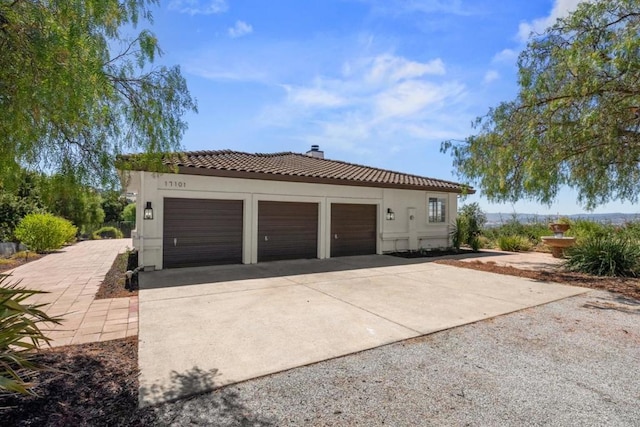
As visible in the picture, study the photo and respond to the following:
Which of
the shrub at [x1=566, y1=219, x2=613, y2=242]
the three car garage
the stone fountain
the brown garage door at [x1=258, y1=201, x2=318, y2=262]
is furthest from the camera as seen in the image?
the shrub at [x1=566, y1=219, x2=613, y2=242]

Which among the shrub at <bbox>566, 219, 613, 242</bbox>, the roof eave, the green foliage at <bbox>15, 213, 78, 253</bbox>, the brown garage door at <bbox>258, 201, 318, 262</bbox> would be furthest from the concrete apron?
the green foliage at <bbox>15, 213, 78, 253</bbox>

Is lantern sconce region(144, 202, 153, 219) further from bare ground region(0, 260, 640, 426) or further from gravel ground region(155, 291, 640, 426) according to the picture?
gravel ground region(155, 291, 640, 426)

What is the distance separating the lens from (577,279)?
8820mm

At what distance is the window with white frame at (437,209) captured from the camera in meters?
15.3

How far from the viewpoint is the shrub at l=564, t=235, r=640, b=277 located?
9.15 metres

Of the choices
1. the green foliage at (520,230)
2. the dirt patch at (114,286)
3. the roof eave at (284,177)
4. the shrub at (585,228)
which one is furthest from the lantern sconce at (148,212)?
the green foliage at (520,230)

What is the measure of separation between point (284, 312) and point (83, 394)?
2.99m

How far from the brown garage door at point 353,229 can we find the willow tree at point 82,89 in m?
8.93

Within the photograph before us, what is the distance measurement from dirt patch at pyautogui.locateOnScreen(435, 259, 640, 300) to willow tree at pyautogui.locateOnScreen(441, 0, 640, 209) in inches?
88.9

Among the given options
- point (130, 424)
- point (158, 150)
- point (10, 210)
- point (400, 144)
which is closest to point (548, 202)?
point (400, 144)

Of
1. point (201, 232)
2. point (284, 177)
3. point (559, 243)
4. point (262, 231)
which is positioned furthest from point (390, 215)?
point (201, 232)

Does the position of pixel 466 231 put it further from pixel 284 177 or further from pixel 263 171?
pixel 263 171

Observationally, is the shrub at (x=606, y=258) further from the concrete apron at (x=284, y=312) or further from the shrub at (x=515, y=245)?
the shrub at (x=515, y=245)

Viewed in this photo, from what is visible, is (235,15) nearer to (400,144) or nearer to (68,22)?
(68,22)
